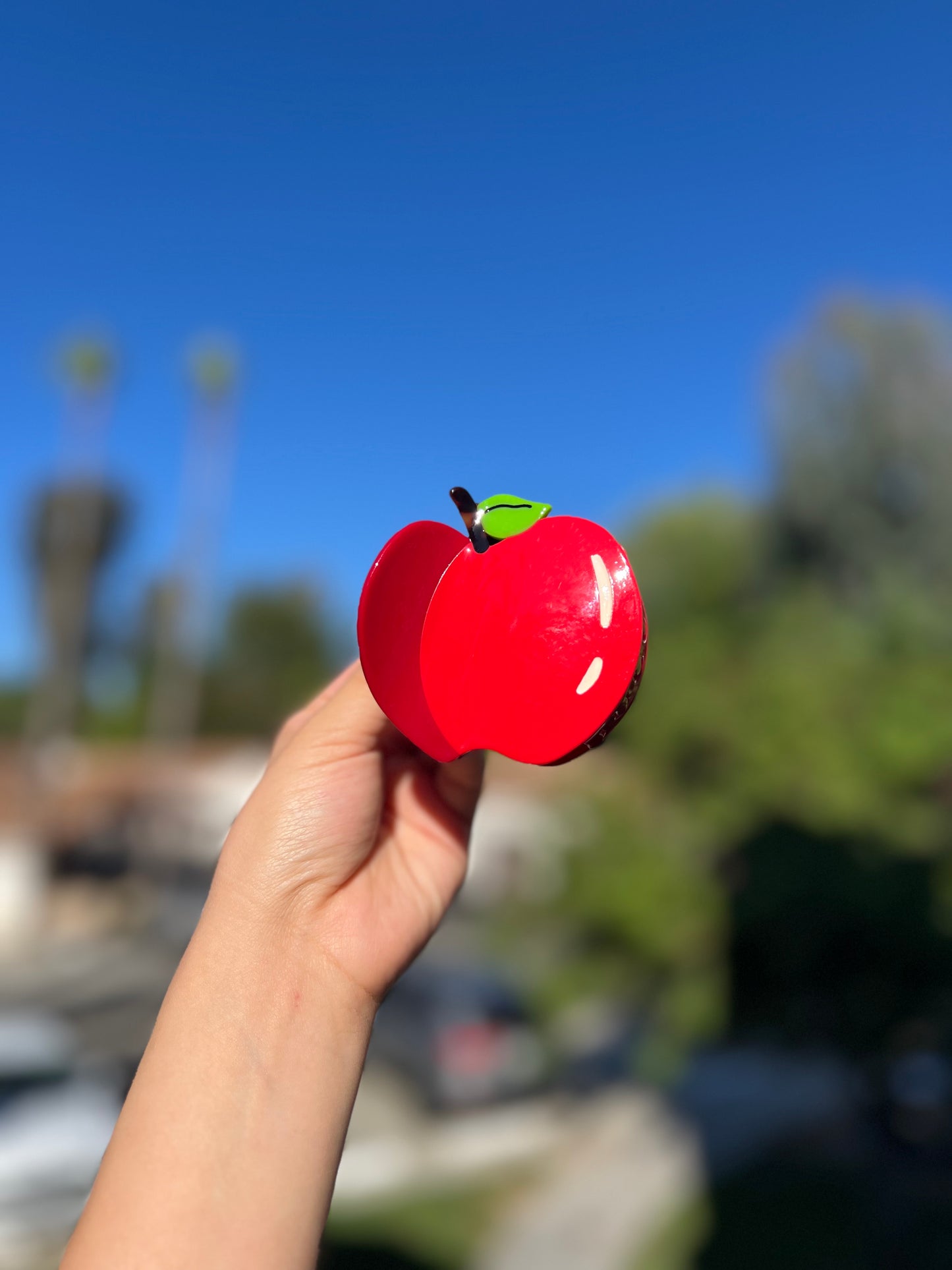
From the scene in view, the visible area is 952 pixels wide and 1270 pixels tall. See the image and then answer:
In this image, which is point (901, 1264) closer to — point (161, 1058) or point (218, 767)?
point (161, 1058)

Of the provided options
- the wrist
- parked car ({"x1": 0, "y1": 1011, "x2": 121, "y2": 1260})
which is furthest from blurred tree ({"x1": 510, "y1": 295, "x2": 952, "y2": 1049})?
parked car ({"x1": 0, "y1": 1011, "x2": 121, "y2": 1260})

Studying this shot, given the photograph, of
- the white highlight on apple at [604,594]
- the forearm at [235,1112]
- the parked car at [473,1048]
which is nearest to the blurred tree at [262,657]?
the parked car at [473,1048]

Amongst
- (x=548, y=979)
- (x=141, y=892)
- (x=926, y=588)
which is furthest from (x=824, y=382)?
(x=141, y=892)

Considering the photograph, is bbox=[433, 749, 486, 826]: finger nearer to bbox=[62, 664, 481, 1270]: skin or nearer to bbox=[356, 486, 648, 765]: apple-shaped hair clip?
bbox=[62, 664, 481, 1270]: skin

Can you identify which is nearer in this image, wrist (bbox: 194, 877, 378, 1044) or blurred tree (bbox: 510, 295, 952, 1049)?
wrist (bbox: 194, 877, 378, 1044)

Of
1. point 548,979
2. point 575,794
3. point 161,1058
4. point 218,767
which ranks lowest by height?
point 218,767

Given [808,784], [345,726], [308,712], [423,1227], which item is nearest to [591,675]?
[345,726]
